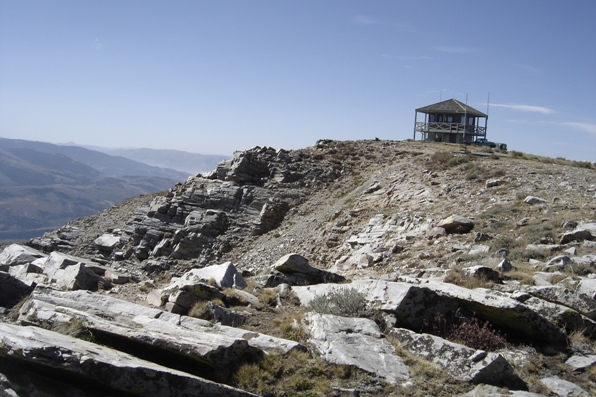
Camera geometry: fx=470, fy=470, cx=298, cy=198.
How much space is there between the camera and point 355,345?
8.66 metres

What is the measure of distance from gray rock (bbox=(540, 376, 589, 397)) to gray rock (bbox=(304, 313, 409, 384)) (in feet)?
7.95

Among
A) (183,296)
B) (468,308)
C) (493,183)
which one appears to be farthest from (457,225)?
(183,296)

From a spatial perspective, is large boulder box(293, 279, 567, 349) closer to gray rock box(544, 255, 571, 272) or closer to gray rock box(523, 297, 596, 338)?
gray rock box(523, 297, 596, 338)

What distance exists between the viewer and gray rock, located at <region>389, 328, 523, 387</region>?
25.3ft

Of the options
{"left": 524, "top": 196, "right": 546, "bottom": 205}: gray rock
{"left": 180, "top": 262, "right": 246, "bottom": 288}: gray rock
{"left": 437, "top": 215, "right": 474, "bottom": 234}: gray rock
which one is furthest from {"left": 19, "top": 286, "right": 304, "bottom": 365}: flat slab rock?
{"left": 524, "top": 196, "right": 546, "bottom": 205}: gray rock

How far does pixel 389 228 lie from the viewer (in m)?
22.0

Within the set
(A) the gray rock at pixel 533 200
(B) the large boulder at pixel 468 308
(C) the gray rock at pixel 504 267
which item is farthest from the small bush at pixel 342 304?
(A) the gray rock at pixel 533 200

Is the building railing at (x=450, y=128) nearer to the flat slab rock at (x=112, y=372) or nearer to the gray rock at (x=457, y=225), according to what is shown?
the gray rock at (x=457, y=225)

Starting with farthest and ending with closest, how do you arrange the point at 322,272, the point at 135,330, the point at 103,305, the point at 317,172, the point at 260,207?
1. the point at 317,172
2. the point at 260,207
3. the point at 322,272
4. the point at 103,305
5. the point at 135,330

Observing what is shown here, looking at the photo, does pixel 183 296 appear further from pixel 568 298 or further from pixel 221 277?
pixel 568 298

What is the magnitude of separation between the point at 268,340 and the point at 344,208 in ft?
64.4

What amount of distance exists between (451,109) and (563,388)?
56117 millimetres

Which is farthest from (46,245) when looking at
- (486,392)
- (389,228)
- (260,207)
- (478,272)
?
(486,392)

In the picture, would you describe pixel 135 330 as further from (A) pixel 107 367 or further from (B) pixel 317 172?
(B) pixel 317 172
